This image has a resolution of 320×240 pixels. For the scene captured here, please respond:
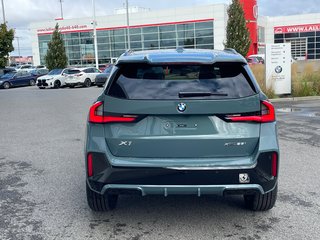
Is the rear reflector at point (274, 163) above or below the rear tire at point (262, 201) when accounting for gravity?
above

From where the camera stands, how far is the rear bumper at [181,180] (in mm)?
3637

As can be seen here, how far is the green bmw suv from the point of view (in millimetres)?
3652

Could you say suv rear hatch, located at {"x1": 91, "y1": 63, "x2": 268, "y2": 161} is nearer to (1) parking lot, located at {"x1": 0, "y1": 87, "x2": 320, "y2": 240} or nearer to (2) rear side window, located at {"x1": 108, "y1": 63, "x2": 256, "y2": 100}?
(2) rear side window, located at {"x1": 108, "y1": 63, "x2": 256, "y2": 100}

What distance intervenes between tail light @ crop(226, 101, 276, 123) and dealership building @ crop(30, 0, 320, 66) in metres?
46.3

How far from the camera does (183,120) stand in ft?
12.1

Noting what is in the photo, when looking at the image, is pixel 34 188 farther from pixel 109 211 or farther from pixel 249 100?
pixel 249 100

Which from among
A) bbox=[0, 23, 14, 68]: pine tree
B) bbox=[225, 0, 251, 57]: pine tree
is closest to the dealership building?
bbox=[225, 0, 251, 57]: pine tree

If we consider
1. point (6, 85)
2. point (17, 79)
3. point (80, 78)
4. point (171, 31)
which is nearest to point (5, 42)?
point (17, 79)

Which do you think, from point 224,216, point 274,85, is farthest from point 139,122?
point 274,85

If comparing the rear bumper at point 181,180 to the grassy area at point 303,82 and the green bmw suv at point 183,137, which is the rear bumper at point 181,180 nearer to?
the green bmw suv at point 183,137

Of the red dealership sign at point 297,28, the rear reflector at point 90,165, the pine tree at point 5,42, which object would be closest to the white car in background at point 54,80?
the pine tree at point 5,42

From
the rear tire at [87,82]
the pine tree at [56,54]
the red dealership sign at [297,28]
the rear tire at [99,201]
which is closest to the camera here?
the rear tire at [99,201]

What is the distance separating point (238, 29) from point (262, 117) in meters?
30.6

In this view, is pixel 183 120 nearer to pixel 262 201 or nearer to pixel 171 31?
pixel 262 201
